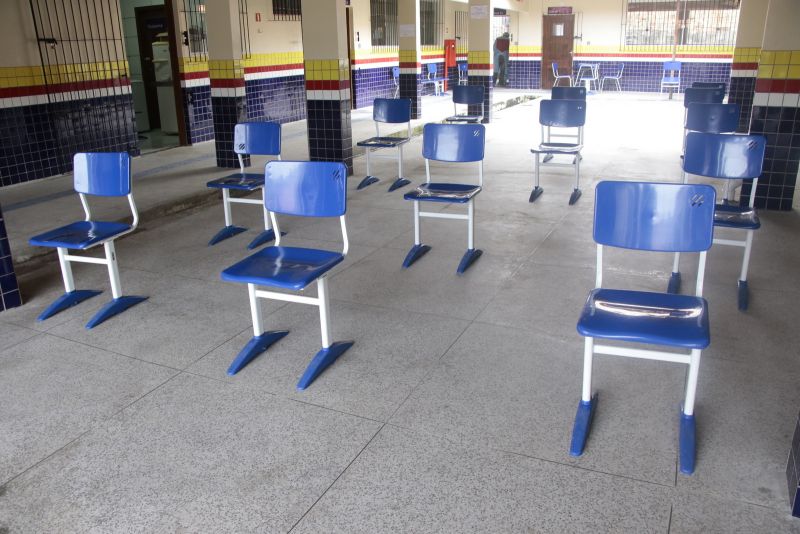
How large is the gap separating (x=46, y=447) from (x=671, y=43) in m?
17.3

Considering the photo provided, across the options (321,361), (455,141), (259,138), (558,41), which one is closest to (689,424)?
(321,361)

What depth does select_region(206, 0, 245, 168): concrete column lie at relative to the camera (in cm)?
720

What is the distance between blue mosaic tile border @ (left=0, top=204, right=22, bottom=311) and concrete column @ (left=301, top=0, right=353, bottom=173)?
3881mm

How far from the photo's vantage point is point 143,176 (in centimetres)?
707

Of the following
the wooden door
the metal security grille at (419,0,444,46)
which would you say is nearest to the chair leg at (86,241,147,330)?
the metal security grille at (419,0,444,46)

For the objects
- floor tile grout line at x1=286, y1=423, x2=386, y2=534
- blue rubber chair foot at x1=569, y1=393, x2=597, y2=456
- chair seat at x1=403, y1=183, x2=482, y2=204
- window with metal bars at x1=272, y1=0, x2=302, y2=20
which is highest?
window with metal bars at x1=272, y1=0, x2=302, y2=20

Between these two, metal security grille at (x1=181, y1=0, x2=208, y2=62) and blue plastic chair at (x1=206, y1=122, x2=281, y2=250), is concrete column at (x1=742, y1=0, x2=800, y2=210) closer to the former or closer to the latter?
blue plastic chair at (x1=206, y1=122, x2=281, y2=250)

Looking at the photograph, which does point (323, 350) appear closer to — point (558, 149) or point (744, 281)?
point (744, 281)

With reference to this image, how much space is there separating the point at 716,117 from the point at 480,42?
5.75 meters

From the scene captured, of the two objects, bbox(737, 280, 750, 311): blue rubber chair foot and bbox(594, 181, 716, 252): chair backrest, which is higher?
bbox(594, 181, 716, 252): chair backrest

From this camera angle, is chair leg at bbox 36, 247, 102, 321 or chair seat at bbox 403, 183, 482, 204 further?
chair seat at bbox 403, 183, 482, 204

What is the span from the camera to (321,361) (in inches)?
117

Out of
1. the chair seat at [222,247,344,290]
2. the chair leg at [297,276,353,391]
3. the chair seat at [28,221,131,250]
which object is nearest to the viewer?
the chair seat at [222,247,344,290]

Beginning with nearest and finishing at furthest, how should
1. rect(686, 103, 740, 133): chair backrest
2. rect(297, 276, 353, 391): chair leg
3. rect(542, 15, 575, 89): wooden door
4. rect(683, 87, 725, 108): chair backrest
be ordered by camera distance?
1. rect(297, 276, 353, 391): chair leg
2. rect(686, 103, 740, 133): chair backrest
3. rect(683, 87, 725, 108): chair backrest
4. rect(542, 15, 575, 89): wooden door
